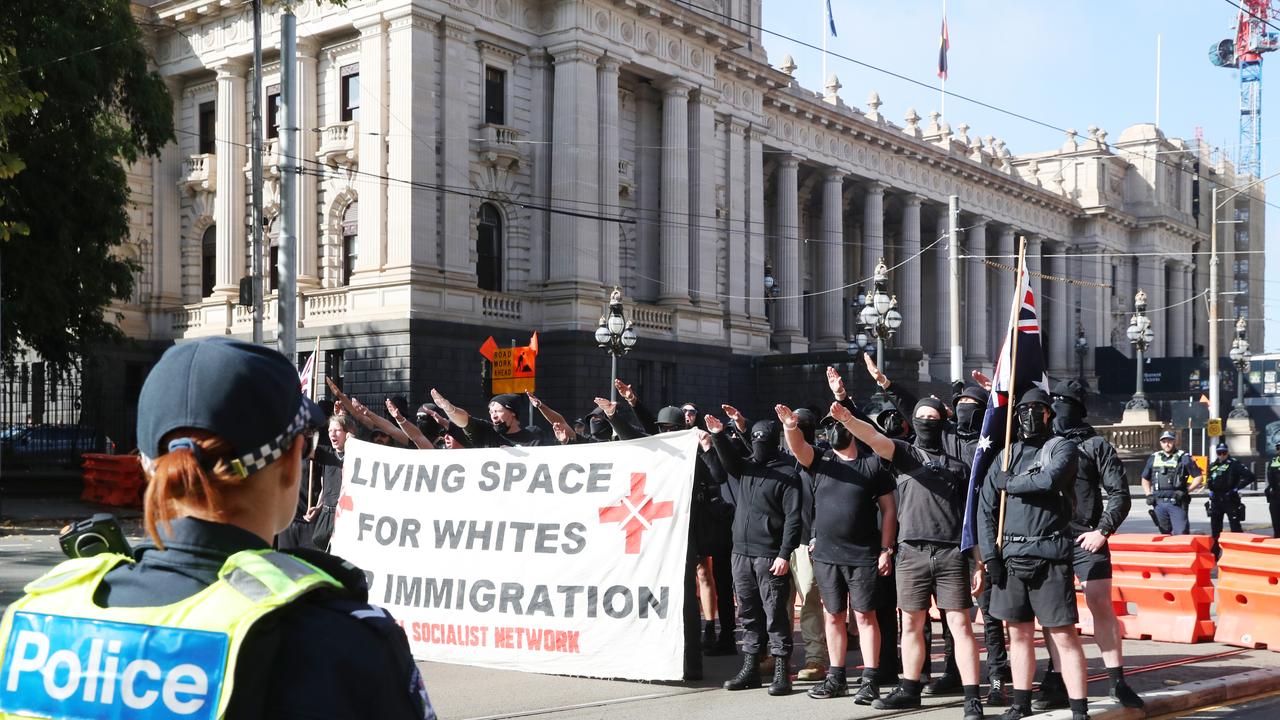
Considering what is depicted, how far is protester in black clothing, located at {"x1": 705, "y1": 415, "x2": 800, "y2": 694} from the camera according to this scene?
902 centimetres

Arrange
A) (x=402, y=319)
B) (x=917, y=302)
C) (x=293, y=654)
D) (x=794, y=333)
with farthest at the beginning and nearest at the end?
(x=917, y=302)
(x=794, y=333)
(x=402, y=319)
(x=293, y=654)

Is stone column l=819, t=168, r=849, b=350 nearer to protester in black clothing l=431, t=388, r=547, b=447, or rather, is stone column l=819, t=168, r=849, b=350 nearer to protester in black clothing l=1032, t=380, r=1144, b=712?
protester in black clothing l=431, t=388, r=547, b=447

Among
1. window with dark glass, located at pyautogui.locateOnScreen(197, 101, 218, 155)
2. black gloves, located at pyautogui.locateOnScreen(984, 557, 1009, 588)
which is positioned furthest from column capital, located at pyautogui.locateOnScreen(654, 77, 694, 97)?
black gloves, located at pyautogui.locateOnScreen(984, 557, 1009, 588)

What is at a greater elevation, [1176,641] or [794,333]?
[794,333]

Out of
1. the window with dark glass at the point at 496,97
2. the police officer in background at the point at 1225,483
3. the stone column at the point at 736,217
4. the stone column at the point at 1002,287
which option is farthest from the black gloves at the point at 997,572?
the stone column at the point at 1002,287

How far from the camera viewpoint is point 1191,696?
27.7ft

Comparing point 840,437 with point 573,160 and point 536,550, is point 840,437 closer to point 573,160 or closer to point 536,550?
point 536,550

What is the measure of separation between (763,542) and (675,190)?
33.7 m

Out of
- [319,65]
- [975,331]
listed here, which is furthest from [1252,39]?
[319,65]

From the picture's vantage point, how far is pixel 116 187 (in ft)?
91.7

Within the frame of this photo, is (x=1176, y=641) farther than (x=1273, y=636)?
Yes

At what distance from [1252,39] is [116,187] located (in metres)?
102

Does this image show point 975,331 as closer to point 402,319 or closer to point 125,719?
point 402,319

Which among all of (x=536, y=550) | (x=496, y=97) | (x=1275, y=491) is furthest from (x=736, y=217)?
(x=536, y=550)
